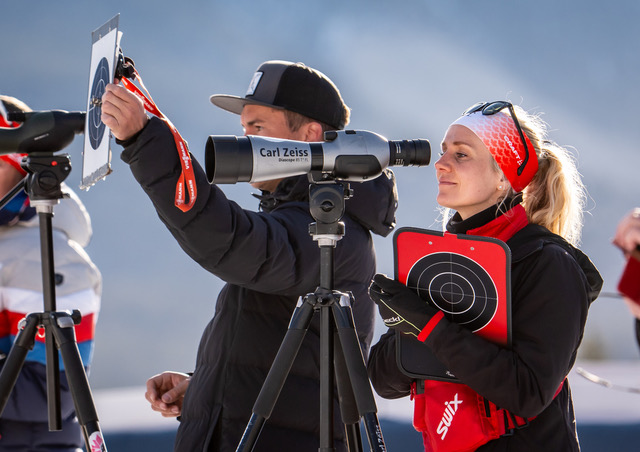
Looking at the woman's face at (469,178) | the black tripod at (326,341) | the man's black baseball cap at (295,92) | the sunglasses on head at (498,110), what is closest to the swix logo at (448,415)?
the black tripod at (326,341)

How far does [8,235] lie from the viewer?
8.09 ft

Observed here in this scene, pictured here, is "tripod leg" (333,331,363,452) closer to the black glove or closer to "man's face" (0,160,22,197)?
the black glove

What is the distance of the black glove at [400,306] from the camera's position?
1501 mm

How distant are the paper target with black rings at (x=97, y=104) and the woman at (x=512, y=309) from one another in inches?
28.8

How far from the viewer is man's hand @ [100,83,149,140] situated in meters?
1.60

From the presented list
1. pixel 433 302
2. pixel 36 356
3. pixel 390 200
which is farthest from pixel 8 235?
pixel 433 302

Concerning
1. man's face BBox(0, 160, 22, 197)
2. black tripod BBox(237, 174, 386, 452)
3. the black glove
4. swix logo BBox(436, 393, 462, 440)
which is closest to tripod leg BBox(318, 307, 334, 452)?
black tripod BBox(237, 174, 386, 452)

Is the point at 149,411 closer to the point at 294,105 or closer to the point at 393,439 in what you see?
the point at 393,439

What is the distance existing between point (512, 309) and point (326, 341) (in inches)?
15.0

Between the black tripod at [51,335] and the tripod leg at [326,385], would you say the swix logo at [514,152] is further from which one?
the black tripod at [51,335]

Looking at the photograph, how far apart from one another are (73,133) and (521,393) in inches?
49.2

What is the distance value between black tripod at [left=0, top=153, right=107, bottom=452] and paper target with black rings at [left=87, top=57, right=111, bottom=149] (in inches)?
6.4

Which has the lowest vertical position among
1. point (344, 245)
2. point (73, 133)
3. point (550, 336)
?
point (550, 336)

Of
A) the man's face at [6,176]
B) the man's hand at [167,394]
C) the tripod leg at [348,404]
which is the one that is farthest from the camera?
the man's face at [6,176]
